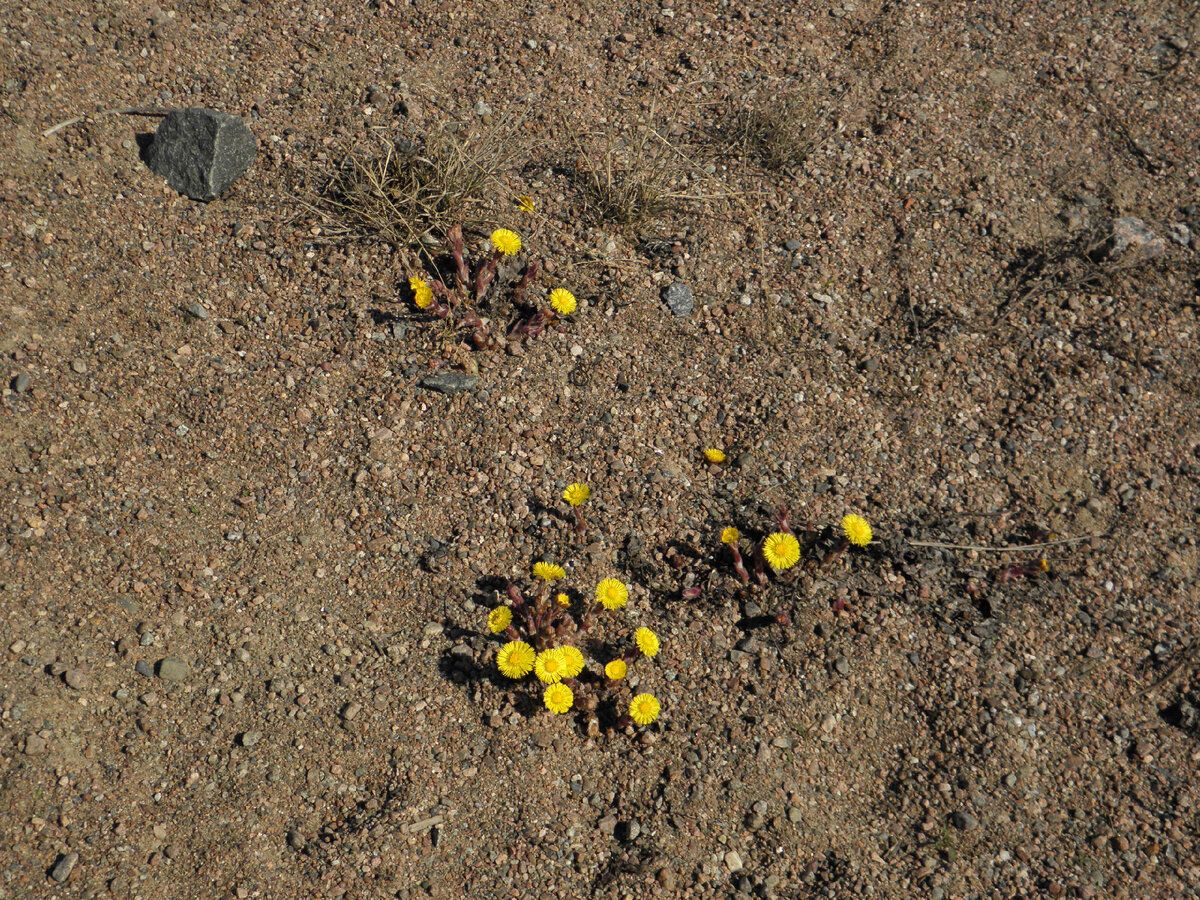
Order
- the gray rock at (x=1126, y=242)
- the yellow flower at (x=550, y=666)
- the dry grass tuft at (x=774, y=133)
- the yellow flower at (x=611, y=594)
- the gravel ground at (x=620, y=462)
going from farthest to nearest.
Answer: the dry grass tuft at (x=774, y=133) < the gray rock at (x=1126, y=242) < the yellow flower at (x=611, y=594) < the yellow flower at (x=550, y=666) < the gravel ground at (x=620, y=462)

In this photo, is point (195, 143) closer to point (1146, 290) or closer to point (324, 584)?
point (324, 584)

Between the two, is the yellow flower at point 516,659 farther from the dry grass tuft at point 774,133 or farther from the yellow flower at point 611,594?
the dry grass tuft at point 774,133

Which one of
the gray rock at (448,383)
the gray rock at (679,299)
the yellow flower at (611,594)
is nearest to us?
the yellow flower at (611,594)

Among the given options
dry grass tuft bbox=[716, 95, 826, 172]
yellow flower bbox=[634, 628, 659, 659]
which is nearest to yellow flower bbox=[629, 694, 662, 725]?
yellow flower bbox=[634, 628, 659, 659]

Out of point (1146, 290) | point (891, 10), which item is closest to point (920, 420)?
point (1146, 290)

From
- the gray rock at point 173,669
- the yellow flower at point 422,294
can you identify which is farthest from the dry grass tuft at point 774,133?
the gray rock at point 173,669

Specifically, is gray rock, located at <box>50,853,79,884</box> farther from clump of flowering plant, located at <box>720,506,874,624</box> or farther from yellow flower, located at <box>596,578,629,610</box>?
clump of flowering plant, located at <box>720,506,874,624</box>
